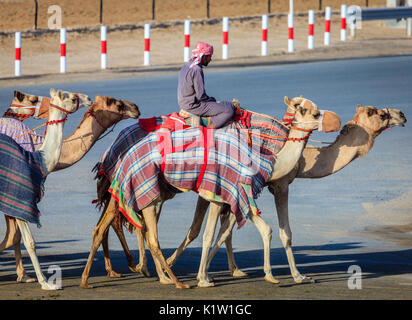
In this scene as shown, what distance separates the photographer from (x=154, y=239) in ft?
35.3

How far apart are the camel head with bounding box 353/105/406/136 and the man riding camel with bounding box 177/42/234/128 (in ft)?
4.68

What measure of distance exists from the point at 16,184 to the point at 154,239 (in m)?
1.48

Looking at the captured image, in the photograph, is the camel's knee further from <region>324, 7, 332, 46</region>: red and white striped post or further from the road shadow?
<region>324, 7, 332, 46</region>: red and white striped post

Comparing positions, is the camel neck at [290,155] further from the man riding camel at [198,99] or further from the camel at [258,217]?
the man riding camel at [198,99]

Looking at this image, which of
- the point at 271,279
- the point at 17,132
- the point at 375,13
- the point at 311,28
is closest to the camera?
the point at 271,279

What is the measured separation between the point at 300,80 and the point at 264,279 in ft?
55.1

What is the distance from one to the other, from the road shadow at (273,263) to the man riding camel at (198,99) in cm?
160

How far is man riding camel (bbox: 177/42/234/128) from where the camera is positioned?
11.6 m

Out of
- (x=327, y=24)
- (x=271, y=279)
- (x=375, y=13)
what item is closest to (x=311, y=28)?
(x=327, y=24)

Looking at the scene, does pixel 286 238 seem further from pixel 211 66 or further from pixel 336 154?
pixel 211 66

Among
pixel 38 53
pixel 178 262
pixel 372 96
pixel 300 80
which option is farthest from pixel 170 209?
pixel 38 53

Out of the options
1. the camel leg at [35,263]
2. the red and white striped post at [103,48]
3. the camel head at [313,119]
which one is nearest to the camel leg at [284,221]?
the camel head at [313,119]

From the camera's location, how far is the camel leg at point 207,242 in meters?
10.6

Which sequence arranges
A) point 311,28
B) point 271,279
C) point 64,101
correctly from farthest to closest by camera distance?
point 311,28, point 64,101, point 271,279
